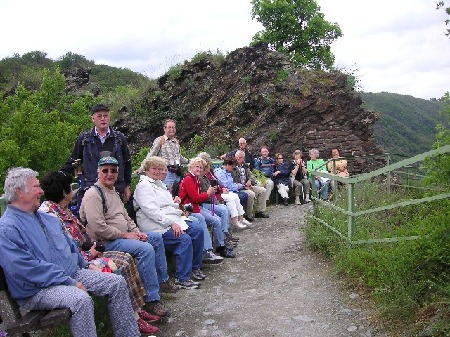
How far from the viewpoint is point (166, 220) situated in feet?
18.5

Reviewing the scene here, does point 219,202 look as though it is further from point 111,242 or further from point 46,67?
point 46,67

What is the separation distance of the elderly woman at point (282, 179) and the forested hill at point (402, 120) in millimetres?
53379

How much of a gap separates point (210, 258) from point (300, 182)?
653cm

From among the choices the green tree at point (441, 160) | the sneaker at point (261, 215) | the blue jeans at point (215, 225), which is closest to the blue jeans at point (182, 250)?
the blue jeans at point (215, 225)

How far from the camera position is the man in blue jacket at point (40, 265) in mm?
3407

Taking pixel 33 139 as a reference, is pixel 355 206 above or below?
below

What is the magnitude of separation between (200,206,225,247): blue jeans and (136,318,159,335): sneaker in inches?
114

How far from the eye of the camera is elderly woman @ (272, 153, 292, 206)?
1270 cm

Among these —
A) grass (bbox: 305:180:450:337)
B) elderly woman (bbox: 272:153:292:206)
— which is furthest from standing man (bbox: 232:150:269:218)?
grass (bbox: 305:180:450:337)

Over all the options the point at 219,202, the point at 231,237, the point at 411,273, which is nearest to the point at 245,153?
the point at 219,202

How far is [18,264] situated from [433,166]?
3.37m

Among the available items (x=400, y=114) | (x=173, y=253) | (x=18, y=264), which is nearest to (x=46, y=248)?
(x=18, y=264)

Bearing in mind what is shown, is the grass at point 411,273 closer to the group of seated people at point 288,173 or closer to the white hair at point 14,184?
the white hair at point 14,184

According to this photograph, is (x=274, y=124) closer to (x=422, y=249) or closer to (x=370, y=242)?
(x=370, y=242)
